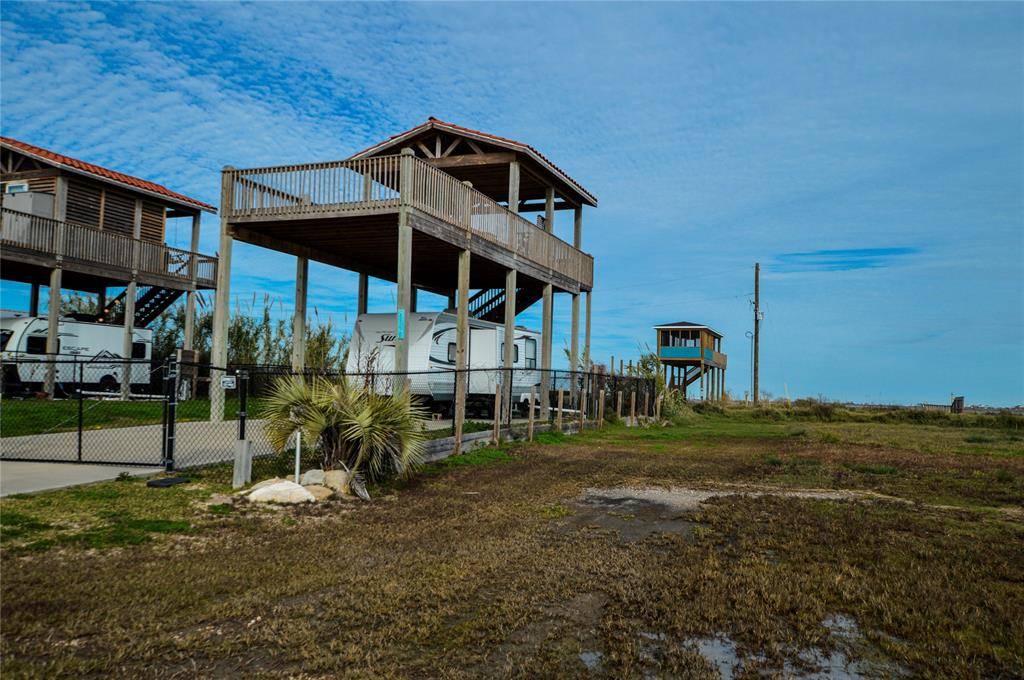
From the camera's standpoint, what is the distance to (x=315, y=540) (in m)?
6.93

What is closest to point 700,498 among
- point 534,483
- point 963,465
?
point 534,483

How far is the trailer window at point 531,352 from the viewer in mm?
23328

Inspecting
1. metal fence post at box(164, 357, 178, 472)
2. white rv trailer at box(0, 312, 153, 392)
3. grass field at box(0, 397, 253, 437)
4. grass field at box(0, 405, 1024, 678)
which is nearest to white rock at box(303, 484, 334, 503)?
grass field at box(0, 405, 1024, 678)

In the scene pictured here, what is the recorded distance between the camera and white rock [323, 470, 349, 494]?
366 inches

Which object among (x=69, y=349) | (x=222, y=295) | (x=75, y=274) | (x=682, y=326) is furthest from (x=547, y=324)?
(x=682, y=326)

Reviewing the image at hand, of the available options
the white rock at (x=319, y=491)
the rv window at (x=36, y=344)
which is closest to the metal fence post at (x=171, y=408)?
the white rock at (x=319, y=491)

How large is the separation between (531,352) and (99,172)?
56.1ft

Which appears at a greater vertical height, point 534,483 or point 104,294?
point 104,294

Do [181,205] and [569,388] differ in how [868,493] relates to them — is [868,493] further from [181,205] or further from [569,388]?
[181,205]

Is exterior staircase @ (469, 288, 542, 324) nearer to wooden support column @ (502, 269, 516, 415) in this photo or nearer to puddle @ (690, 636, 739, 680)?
wooden support column @ (502, 269, 516, 415)

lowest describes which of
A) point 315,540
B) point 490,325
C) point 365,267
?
point 315,540

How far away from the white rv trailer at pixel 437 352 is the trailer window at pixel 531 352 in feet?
2.42

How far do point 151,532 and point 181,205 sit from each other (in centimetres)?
2526

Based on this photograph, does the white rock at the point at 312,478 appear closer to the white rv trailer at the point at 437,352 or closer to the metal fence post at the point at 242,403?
the metal fence post at the point at 242,403
